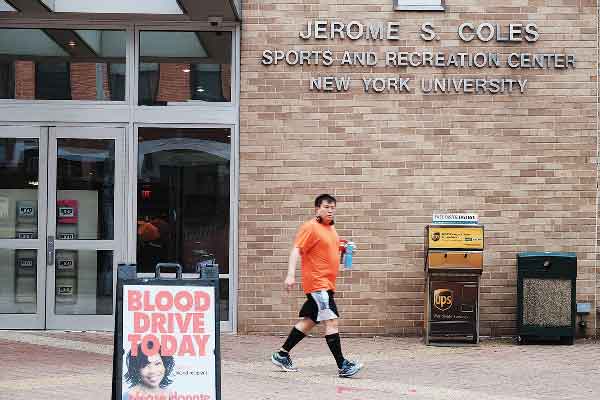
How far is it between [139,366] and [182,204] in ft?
18.8

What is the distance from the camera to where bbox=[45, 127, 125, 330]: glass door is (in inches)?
472

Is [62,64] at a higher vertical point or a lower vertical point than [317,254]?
higher

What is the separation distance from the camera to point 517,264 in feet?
37.3

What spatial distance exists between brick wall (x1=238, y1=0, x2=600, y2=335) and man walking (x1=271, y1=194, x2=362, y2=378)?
274 centimetres

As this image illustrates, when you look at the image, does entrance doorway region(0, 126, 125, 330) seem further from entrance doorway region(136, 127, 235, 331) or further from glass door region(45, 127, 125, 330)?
entrance doorway region(136, 127, 235, 331)

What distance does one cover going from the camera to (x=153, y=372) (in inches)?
251

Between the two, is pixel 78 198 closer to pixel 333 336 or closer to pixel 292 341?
pixel 292 341

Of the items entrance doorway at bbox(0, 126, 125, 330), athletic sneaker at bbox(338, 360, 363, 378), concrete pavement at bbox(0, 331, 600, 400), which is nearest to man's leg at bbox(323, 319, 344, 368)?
athletic sneaker at bbox(338, 360, 363, 378)

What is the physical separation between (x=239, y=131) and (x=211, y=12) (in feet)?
4.89

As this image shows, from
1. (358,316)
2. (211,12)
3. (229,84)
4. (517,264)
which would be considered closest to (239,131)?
(229,84)

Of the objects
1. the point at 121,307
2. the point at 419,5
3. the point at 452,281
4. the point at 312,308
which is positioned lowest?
the point at 312,308

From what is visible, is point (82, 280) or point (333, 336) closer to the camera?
point (333, 336)

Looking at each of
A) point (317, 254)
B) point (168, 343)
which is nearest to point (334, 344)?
point (317, 254)

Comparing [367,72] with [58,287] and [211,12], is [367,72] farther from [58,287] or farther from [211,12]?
[58,287]
